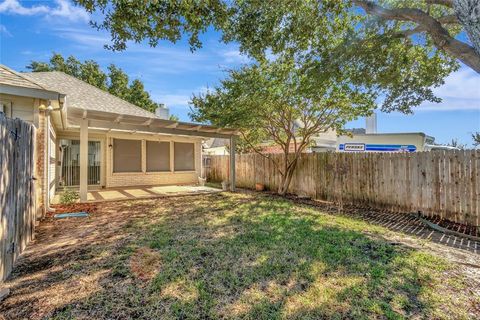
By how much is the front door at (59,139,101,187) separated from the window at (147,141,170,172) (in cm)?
229

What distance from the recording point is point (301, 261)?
364cm

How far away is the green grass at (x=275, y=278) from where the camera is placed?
2494 millimetres

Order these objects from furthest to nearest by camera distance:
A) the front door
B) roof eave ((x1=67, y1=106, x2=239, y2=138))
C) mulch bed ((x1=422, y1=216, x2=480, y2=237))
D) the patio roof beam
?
1. the front door
2. the patio roof beam
3. roof eave ((x1=67, y1=106, x2=239, y2=138))
4. mulch bed ((x1=422, y1=216, x2=480, y2=237))

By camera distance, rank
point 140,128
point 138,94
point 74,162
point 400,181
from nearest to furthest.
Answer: point 400,181, point 140,128, point 74,162, point 138,94

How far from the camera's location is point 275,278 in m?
3.14

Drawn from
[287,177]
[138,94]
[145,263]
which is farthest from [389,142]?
[138,94]

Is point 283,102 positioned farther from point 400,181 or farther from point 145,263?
point 145,263

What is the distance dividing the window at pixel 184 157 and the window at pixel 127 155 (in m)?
1.98

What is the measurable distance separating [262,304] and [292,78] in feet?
24.0

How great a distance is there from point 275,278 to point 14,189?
146 inches

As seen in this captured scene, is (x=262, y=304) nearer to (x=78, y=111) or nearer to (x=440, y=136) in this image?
(x=78, y=111)

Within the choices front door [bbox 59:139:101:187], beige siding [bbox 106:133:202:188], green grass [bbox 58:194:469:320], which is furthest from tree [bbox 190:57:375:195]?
front door [bbox 59:139:101:187]

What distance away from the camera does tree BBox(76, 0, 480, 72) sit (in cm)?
438

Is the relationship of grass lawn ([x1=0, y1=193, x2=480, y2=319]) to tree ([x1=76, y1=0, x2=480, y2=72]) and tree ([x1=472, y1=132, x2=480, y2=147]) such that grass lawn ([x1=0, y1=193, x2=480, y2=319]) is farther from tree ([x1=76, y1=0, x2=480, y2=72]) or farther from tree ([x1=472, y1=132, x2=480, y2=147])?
tree ([x1=76, y1=0, x2=480, y2=72])
